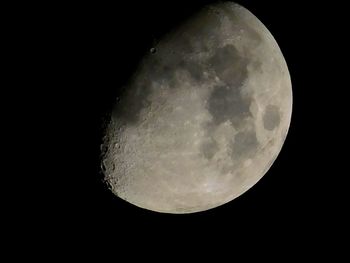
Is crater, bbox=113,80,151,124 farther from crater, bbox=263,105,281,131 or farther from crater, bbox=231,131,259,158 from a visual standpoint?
crater, bbox=263,105,281,131

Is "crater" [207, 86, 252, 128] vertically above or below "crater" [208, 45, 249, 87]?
below

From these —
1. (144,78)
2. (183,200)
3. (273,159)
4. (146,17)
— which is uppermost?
(146,17)

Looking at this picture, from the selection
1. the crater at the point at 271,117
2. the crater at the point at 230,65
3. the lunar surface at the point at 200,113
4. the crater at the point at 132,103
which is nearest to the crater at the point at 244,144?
the lunar surface at the point at 200,113

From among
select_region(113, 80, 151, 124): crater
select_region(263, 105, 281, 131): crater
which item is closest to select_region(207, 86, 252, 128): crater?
select_region(263, 105, 281, 131): crater

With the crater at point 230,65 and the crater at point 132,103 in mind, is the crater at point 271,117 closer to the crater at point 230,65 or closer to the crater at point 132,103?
the crater at point 230,65

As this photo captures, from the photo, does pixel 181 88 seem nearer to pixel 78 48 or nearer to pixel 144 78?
pixel 144 78

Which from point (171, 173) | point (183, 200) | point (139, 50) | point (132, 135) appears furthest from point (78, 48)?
point (183, 200)

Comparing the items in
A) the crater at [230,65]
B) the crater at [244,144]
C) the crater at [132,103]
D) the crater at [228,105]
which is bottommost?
the crater at [244,144]

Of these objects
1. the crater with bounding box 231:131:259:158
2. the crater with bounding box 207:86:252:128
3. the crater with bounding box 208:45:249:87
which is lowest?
the crater with bounding box 231:131:259:158
